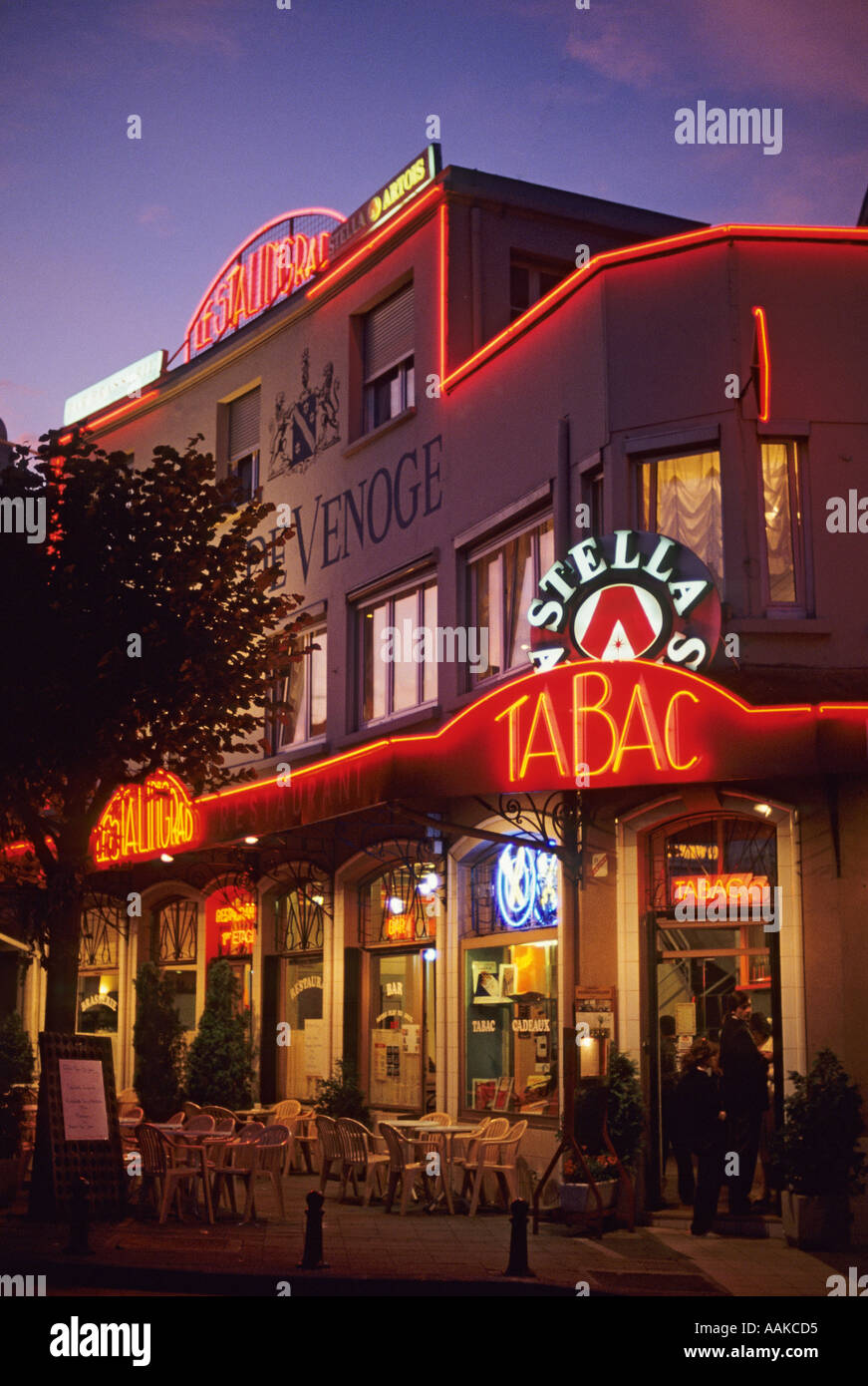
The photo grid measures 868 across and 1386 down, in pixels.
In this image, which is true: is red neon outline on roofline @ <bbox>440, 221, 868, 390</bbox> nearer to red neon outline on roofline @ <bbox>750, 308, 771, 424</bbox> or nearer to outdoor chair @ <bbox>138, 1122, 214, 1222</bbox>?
red neon outline on roofline @ <bbox>750, 308, 771, 424</bbox>

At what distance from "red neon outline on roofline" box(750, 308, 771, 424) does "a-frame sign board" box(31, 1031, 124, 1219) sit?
874 cm

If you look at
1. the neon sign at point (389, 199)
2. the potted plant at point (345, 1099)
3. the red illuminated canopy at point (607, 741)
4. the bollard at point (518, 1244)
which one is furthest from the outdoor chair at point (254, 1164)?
the neon sign at point (389, 199)

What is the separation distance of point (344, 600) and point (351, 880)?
370 cm

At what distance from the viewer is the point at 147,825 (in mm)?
20078

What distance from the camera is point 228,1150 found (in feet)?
53.9

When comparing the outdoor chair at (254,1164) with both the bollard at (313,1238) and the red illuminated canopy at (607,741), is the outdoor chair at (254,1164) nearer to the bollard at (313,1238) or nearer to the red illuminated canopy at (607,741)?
A: the bollard at (313,1238)

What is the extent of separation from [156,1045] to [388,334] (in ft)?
35.3

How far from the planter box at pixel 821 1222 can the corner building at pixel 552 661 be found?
1.06 metres

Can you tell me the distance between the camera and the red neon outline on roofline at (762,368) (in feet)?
47.8

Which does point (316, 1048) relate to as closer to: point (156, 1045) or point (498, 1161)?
point (156, 1045)

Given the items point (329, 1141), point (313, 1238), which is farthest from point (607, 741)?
point (329, 1141)

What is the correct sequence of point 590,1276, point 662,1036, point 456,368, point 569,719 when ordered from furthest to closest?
point 456,368 < point 662,1036 < point 569,719 < point 590,1276
